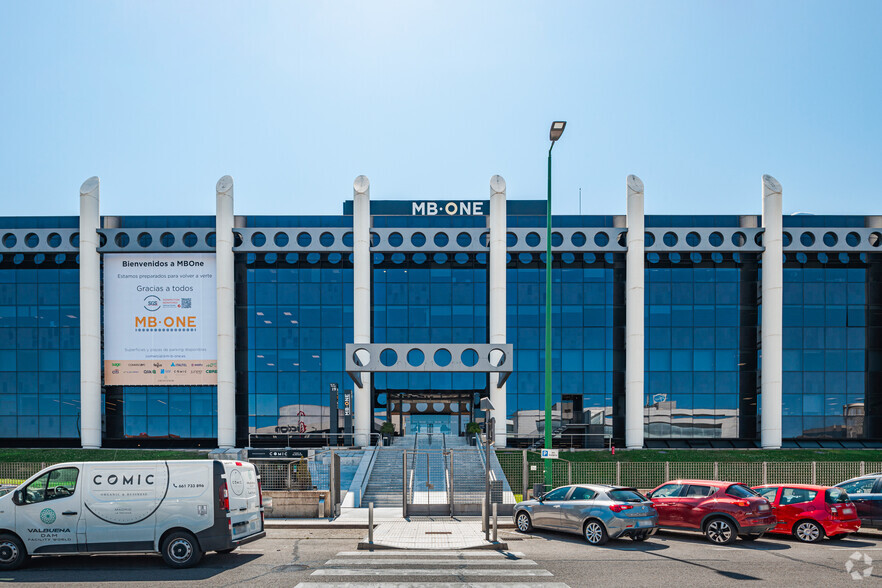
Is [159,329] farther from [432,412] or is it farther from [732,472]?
[732,472]

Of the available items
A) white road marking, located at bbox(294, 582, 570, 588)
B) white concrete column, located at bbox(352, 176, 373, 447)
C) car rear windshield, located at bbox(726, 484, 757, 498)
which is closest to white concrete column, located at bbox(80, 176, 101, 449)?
white concrete column, located at bbox(352, 176, 373, 447)

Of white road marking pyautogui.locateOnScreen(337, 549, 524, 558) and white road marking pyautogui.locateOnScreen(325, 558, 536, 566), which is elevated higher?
white road marking pyautogui.locateOnScreen(325, 558, 536, 566)

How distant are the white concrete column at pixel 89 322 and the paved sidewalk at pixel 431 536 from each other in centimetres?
2808

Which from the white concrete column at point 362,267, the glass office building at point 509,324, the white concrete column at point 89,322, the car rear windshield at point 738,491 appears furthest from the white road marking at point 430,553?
the white concrete column at point 89,322

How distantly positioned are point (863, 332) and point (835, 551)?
3116 cm

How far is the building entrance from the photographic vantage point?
138 feet

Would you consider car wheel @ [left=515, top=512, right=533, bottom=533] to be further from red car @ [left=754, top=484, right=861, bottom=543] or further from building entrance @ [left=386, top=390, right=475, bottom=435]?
building entrance @ [left=386, top=390, right=475, bottom=435]

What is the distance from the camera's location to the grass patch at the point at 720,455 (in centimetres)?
3516

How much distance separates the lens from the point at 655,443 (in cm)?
3981

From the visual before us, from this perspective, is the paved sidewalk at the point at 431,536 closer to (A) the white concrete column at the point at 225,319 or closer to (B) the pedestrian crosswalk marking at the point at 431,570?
(B) the pedestrian crosswalk marking at the point at 431,570

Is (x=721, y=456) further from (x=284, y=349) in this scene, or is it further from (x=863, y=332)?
(x=284, y=349)

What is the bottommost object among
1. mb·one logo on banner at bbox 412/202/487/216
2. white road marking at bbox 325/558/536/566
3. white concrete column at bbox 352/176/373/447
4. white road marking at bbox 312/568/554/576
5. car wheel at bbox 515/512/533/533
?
car wheel at bbox 515/512/533/533

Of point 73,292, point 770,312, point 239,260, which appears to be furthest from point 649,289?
point 73,292

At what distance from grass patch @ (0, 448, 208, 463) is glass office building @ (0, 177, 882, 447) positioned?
7.46 feet
